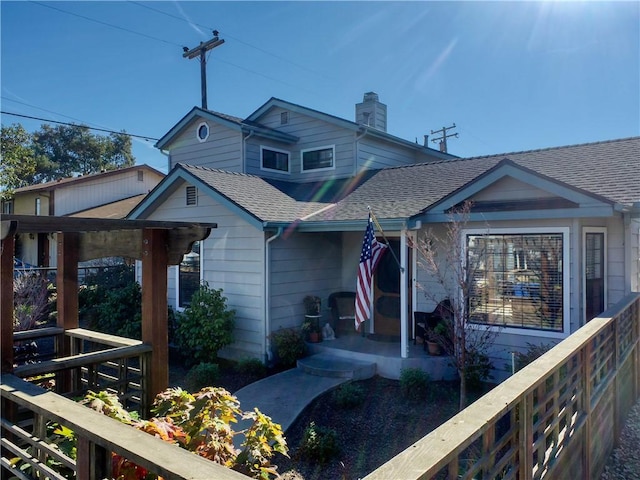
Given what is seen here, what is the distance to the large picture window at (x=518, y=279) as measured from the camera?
6703 mm

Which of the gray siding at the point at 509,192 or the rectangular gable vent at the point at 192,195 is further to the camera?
the rectangular gable vent at the point at 192,195

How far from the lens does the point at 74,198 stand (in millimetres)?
20875

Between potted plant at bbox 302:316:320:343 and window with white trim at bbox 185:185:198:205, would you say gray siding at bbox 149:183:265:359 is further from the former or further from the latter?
potted plant at bbox 302:316:320:343

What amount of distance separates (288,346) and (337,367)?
109cm

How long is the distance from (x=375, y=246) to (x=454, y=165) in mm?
4628

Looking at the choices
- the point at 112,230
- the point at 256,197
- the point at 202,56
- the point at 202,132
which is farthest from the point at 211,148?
the point at 112,230

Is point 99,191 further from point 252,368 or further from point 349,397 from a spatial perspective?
point 349,397

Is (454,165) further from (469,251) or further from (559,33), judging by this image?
(469,251)

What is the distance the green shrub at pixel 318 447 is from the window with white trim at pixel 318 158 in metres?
8.51

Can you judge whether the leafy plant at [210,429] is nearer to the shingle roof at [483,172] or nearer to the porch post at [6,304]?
the porch post at [6,304]

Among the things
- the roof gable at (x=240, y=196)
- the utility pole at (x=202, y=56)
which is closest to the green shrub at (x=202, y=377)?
the roof gable at (x=240, y=196)

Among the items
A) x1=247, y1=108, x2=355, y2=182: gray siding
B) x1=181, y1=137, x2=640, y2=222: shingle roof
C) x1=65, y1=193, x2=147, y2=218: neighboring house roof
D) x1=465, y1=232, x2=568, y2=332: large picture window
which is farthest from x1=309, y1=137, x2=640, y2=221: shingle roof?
x1=65, y1=193, x2=147, y2=218: neighboring house roof

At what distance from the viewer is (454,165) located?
10.8 m

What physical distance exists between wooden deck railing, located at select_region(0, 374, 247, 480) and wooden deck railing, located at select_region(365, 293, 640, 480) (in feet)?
1.93
